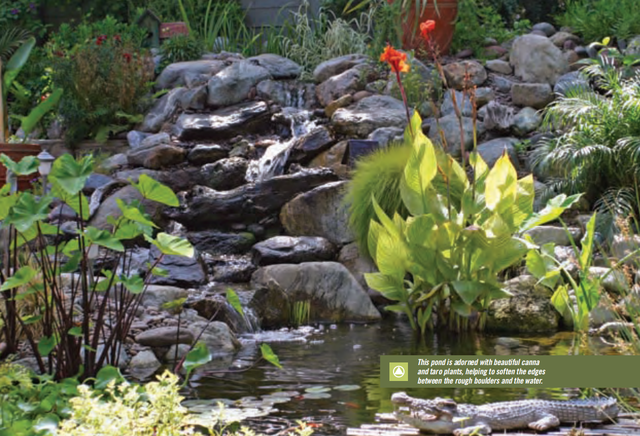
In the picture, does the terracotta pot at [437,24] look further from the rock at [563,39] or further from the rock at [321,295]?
the rock at [321,295]

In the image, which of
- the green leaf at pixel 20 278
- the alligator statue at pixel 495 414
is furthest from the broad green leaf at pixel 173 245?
the alligator statue at pixel 495 414

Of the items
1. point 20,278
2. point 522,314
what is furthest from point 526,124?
point 20,278

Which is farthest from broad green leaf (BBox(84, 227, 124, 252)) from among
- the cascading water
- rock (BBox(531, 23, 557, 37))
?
rock (BBox(531, 23, 557, 37))

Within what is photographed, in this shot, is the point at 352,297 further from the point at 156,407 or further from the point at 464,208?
the point at 156,407

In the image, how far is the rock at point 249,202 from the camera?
930 centimetres

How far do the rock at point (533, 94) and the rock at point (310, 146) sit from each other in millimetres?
2288

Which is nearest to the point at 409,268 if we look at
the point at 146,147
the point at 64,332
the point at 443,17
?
the point at 64,332

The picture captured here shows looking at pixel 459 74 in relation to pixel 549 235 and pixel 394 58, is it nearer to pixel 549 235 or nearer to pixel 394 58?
pixel 549 235

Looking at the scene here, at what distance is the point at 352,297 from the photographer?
734 centimetres

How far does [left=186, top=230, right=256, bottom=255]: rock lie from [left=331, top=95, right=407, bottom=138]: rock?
191 cm

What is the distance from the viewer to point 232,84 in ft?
38.1

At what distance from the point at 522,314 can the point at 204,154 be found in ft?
15.4

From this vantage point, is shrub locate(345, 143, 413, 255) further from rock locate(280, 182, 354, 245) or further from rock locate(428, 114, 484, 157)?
rock locate(428, 114, 484, 157)

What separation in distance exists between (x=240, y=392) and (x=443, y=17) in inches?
308
